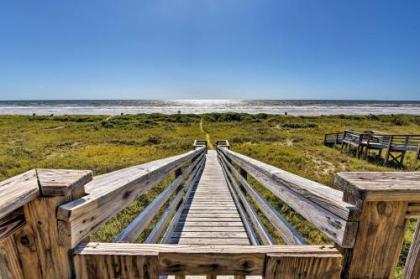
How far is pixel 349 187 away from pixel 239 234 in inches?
91.1

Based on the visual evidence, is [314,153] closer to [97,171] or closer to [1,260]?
[97,171]

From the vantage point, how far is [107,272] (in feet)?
3.01

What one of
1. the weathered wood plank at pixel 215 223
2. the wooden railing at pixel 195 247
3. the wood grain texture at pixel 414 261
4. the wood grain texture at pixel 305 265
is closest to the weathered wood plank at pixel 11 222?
the wooden railing at pixel 195 247

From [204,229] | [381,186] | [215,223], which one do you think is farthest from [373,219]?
[215,223]

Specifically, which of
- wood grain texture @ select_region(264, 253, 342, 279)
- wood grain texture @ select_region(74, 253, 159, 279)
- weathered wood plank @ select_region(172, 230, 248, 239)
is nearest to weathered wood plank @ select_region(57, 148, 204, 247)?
wood grain texture @ select_region(74, 253, 159, 279)

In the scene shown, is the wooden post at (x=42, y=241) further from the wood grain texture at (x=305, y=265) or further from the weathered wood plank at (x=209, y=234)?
the weathered wood plank at (x=209, y=234)

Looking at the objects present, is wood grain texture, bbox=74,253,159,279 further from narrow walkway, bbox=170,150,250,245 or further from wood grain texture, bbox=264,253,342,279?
narrow walkway, bbox=170,150,250,245

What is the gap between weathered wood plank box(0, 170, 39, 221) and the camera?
720 mm

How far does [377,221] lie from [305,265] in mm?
354

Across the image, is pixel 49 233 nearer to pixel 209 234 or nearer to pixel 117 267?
pixel 117 267

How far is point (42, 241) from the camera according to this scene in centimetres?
85

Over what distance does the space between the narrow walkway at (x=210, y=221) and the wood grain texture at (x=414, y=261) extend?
190 centimetres

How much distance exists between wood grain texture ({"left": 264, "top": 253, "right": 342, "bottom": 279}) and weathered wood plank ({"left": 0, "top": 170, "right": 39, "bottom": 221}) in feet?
3.26

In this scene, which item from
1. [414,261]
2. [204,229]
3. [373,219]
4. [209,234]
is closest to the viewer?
[373,219]
